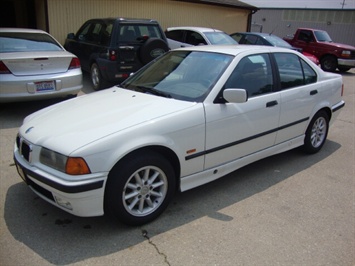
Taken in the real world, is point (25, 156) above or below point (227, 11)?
below

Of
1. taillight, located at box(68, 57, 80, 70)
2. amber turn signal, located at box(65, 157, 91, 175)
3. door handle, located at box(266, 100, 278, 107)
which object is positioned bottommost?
amber turn signal, located at box(65, 157, 91, 175)

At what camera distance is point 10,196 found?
3.53m

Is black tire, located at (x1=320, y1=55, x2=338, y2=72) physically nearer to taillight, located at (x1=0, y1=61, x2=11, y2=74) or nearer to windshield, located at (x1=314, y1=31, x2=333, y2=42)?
windshield, located at (x1=314, y1=31, x2=333, y2=42)

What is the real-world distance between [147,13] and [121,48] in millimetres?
5826

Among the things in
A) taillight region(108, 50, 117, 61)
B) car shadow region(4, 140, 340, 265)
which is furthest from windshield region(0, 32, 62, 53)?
car shadow region(4, 140, 340, 265)

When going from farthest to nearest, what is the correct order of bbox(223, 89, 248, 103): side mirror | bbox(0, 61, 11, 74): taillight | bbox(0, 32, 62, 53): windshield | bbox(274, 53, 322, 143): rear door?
bbox(0, 32, 62, 53): windshield → bbox(0, 61, 11, 74): taillight → bbox(274, 53, 322, 143): rear door → bbox(223, 89, 248, 103): side mirror

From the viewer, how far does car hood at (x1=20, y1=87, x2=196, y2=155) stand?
112 inches

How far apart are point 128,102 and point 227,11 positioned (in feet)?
45.5

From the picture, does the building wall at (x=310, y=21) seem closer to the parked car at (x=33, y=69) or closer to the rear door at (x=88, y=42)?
the rear door at (x=88, y=42)

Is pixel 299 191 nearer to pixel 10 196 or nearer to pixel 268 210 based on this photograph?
pixel 268 210

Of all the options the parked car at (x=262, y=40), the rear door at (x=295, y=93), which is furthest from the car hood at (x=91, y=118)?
the parked car at (x=262, y=40)

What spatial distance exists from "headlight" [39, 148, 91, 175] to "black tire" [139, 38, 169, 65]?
205 inches

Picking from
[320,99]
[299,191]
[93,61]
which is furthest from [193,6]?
[299,191]

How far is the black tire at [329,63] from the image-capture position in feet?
48.7
